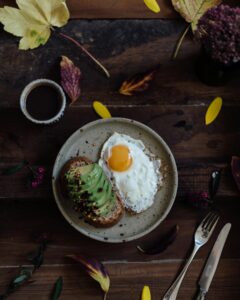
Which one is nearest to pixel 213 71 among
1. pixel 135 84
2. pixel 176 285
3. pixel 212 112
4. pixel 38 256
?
pixel 212 112

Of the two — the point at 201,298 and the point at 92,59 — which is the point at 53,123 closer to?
the point at 92,59

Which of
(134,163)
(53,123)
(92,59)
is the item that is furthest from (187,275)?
(92,59)

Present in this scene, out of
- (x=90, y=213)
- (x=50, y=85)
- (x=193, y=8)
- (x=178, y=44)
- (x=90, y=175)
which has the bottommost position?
(x=90, y=213)

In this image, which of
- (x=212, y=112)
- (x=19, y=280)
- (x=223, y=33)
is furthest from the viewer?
(x=212, y=112)

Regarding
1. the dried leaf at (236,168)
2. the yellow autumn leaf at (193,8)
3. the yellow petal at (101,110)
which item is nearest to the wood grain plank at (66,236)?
the dried leaf at (236,168)

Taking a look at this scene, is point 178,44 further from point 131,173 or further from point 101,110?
point 131,173

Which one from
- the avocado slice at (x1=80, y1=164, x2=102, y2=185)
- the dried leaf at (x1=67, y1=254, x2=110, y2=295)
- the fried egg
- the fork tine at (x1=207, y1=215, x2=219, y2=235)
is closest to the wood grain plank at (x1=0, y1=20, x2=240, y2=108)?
the fried egg

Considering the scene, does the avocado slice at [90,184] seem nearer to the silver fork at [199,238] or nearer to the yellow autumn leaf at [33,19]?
the silver fork at [199,238]

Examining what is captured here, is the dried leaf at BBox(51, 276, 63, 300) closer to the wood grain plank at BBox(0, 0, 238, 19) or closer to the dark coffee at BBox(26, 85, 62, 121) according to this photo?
the dark coffee at BBox(26, 85, 62, 121)
